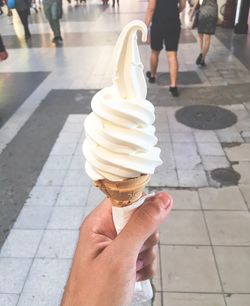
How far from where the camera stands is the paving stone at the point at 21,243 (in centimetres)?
335

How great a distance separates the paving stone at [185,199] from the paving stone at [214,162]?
0.61 metres

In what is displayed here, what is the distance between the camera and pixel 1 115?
6.34 metres

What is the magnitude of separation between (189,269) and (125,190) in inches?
72.2

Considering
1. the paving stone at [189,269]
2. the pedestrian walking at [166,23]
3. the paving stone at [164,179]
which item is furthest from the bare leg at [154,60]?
the paving stone at [189,269]

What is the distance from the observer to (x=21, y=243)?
3.46 meters

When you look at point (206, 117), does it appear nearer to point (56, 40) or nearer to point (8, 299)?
point (8, 299)

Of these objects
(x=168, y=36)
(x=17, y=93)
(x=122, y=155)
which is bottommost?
(x=17, y=93)

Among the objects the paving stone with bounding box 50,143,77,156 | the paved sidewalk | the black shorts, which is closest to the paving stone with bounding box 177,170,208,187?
the paved sidewalk

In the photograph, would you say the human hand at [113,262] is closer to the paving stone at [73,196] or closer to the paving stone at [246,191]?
the paving stone at [73,196]

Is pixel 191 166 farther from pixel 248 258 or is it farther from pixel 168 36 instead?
pixel 168 36

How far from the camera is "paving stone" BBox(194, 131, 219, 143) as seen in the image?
16.9 ft

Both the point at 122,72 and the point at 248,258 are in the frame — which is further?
the point at 248,258

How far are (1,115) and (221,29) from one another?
9.97 metres

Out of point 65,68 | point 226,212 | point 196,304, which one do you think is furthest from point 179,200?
point 65,68
